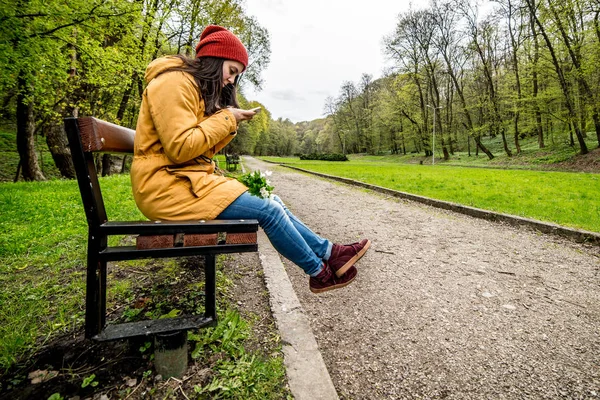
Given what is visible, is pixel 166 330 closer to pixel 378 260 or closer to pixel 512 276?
pixel 378 260

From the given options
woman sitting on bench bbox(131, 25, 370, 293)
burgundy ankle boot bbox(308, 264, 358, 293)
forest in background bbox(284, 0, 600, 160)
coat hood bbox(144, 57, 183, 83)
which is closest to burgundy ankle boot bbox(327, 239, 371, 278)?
A: burgundy ankle boot bbox(308, 264, 358, 293)

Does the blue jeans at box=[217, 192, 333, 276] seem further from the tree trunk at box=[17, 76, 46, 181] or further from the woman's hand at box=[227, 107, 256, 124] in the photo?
the tree trunk at box=[17, 76, 46, 181]

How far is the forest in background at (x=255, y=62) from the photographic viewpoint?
24.3 feet

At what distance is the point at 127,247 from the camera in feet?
5.58

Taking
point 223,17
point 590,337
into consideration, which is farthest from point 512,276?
point 223,17

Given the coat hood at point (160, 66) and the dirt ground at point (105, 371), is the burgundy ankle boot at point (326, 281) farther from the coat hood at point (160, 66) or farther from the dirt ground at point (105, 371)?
the coat hood at point (160, 66)

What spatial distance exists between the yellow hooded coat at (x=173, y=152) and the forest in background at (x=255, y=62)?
709 centimetres

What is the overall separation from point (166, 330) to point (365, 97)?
2359 inches

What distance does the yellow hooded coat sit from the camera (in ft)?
6.02

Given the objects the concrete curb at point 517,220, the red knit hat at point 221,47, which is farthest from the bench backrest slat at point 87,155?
the concrete curb at point 517,220

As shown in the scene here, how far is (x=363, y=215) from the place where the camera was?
618 cm

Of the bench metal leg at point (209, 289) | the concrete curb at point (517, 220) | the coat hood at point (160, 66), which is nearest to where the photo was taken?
the bench metal leg at point (209, 289)

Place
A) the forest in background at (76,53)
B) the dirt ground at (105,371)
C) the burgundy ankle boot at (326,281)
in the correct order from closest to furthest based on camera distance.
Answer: the dirt ground at (105,371), the burgundy ankle boot at (326,281), the forest in background at (76,53)

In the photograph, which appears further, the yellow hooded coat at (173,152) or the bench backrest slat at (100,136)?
the yellow hooded coat at (173,152)
